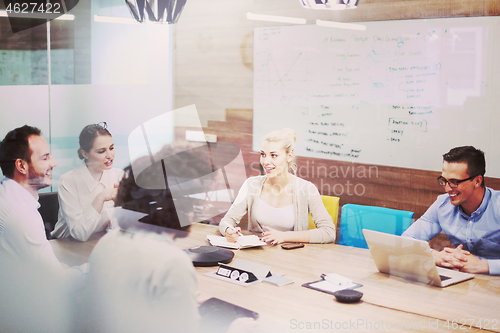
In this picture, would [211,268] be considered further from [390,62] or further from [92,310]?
[390,62]

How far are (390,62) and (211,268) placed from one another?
5.31ft

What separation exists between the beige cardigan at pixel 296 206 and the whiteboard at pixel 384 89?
431 mm

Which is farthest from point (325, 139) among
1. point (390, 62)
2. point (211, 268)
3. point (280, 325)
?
point (280, 325)

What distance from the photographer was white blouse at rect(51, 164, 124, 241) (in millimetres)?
2191

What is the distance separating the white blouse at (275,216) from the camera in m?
2.57

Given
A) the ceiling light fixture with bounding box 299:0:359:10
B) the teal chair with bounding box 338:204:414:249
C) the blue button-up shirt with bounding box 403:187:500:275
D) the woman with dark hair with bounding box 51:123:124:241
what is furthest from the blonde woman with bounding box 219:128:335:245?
the ceiling light fixture with bounding box 299:0:359:10

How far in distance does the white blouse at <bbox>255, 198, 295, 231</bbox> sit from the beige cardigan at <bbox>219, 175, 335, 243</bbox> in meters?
0.03

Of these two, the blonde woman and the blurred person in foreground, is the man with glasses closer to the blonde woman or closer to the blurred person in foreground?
the blonde woman

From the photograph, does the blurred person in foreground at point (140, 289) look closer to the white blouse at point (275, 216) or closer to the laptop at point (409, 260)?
the laptop at point (409, 260)

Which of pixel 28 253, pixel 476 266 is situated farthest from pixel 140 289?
pixel 476 266

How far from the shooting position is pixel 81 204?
86.5 inches

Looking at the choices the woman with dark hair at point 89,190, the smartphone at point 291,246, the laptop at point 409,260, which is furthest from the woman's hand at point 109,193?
the laptop at point 409,260

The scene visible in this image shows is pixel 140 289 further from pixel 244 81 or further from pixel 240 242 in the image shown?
pixel 244 81

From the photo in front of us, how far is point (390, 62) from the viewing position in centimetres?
260
